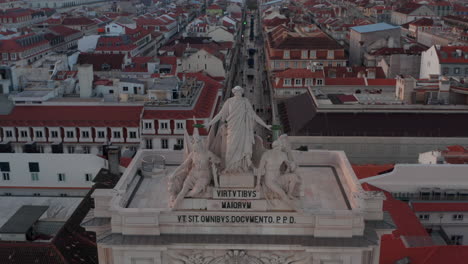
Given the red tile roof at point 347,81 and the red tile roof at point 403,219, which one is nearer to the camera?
the red tile roof at point 403,219

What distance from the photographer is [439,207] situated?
59.1m

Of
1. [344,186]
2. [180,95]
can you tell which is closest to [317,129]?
[180,95]

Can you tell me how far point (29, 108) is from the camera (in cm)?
8994

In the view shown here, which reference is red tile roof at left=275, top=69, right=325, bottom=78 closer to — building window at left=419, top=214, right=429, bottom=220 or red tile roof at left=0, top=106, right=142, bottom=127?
red tile roof at left=0, top=106, right=142, bottom=127

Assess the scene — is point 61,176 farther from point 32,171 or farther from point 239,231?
point 239,231

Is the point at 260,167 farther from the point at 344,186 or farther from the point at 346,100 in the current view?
the point at 346,100

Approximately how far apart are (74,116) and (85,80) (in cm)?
1577

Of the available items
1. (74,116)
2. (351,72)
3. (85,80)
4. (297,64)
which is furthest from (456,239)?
(297,64)

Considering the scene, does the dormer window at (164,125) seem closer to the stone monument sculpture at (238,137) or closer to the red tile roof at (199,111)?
the red tile roof at (199,111)

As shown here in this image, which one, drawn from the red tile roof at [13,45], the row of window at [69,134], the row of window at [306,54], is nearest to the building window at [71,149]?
the row of window at [69,134]

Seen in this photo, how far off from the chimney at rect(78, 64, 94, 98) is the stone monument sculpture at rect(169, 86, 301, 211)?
71.3 metres

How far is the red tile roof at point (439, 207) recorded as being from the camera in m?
58.9

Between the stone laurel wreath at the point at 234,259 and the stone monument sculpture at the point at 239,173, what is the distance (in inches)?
117

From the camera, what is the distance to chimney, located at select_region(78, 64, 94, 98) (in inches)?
4018
